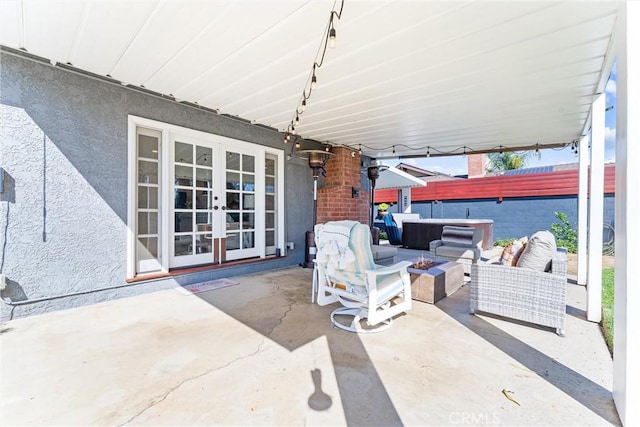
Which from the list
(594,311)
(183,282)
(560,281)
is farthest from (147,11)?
(594,311)

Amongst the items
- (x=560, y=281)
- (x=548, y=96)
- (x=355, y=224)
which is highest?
(x=548, y=96)

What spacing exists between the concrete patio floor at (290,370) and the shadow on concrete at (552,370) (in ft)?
0.04

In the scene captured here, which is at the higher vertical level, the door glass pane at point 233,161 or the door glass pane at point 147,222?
the door glass pane at point 233,161

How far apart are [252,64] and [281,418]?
325 centimetres

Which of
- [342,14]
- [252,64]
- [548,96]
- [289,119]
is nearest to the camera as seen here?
[342,14]

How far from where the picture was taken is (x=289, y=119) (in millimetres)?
5160

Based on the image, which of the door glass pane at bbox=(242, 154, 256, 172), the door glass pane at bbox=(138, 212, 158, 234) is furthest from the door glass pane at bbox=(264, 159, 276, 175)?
the door glass pane at bbox=(138, 212, 158, 234)

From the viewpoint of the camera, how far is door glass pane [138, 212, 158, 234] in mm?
4309

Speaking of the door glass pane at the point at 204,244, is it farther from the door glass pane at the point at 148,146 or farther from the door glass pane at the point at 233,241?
the door glass pane at the point at 148,146

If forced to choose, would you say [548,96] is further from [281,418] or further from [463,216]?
[463,216]
